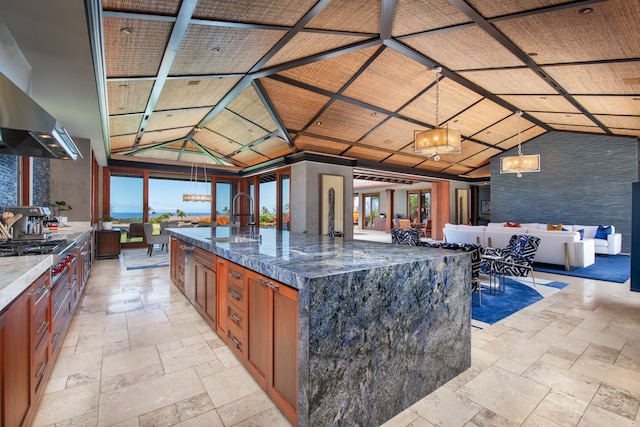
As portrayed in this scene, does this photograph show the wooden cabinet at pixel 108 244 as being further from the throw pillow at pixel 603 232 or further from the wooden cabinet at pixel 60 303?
the throw pillow at pixel 603 232

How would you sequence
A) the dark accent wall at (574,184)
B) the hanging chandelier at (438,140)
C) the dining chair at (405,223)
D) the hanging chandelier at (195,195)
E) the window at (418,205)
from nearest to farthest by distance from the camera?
the hanging chandelier at (438,140)
the dark accent wall at (574,184)
the hanging chandelier at (195,195)
the dining chair at (405,223)
the window at (418,205)

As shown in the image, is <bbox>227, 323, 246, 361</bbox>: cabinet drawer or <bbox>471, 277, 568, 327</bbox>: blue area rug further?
<bbox>471, 277, 568, 327</bbox>: blue area rug

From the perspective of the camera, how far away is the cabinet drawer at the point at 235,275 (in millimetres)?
2234

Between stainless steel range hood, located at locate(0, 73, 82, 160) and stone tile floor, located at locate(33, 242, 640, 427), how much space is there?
1788 millimetres

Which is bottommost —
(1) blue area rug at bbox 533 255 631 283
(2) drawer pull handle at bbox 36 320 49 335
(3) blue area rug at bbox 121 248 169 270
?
(1) blue area rug at bbox 533 255 631 283

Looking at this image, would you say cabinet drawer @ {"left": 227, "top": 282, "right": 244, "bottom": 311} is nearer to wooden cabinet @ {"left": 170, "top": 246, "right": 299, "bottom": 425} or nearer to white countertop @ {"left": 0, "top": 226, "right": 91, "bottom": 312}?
wooden cabinet @ {"left": 170, "top": 246, "right": 299, "bottom": 425}

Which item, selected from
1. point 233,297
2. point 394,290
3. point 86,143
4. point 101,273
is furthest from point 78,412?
point 86,143

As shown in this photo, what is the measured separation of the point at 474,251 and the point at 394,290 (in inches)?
97.3

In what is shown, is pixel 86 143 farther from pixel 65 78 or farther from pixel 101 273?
pixel 65 78

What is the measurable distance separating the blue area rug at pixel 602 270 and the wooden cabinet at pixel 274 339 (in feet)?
20.2

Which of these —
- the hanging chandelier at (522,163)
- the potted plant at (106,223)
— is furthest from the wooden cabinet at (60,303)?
the hanging chandelier at (522,163)

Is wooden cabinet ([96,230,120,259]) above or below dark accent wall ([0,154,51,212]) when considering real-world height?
below

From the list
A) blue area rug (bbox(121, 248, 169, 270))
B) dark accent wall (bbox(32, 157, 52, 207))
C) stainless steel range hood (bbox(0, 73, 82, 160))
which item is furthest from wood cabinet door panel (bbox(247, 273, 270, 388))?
blue area rug (bbox(121, 248, 169, 270))

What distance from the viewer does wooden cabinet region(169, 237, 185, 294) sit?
4211 millimetres
